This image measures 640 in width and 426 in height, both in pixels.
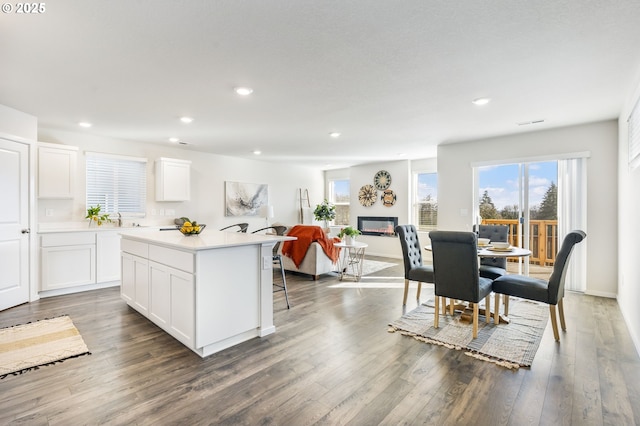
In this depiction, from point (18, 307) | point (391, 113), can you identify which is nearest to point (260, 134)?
point (391, 113)

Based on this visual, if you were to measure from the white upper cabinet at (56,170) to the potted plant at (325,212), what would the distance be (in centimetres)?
553

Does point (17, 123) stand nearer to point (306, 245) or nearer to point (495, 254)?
point (306, 245)

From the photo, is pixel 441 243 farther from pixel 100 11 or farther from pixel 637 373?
pixel 100 11

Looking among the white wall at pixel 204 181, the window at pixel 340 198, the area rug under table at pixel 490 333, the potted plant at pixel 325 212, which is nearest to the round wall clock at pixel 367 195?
the window at pixel 340 198

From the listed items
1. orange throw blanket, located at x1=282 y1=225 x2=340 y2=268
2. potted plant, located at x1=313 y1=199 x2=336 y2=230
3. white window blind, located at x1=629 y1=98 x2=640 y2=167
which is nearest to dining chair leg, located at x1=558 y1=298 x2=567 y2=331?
white window blind, located at x1=629 y1=98 x2=640 y2=167

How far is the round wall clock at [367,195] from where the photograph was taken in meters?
8.19

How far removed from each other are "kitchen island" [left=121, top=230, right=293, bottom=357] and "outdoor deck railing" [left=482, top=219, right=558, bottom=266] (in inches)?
172

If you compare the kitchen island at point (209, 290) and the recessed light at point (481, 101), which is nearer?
the kitchen island at point (209, 290)

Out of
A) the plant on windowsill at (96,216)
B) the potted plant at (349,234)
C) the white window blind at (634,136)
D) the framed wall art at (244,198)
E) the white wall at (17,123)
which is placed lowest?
the potted plant at (349,234)

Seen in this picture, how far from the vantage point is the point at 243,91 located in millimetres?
3139

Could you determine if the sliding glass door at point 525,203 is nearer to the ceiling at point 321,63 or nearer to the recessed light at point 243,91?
the ceiling at point 321,63

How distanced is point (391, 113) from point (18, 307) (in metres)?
5.14

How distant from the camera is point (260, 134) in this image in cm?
495

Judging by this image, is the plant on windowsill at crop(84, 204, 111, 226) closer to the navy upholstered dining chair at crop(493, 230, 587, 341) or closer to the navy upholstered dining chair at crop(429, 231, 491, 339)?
the navy upholstered dining chair at crop(429, 231, 491, 339)
